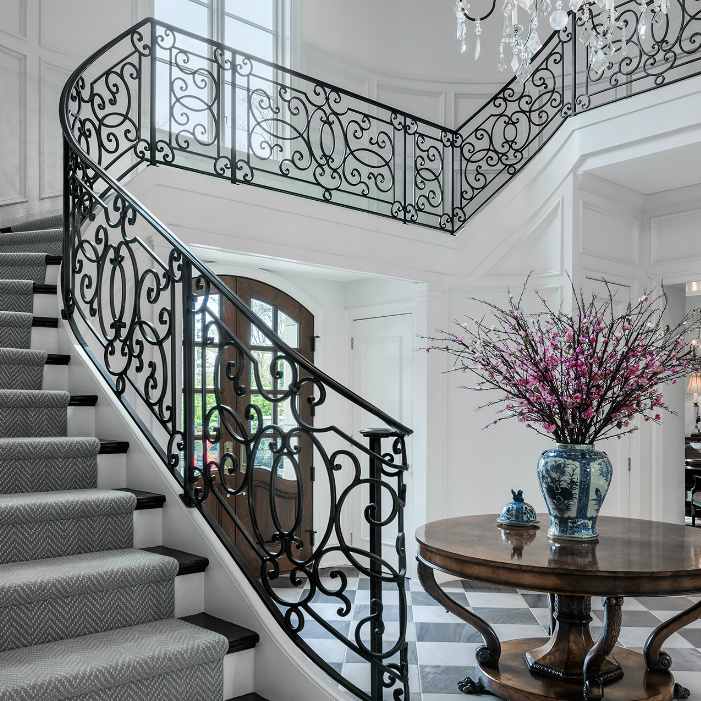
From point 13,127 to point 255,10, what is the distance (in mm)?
2864

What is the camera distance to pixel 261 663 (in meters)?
2.33

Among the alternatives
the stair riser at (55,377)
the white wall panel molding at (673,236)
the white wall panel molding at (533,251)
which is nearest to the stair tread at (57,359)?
the stair riser at (55,377)

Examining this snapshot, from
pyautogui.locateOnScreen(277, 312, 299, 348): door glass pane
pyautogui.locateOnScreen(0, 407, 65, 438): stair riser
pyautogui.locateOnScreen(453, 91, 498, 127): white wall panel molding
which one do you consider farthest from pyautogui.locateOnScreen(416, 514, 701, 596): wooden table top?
pyautogui.locateOnScreen(453, 91, 498, 127): white wall panel molding

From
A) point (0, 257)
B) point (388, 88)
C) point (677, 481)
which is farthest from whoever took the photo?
point (388, 88)

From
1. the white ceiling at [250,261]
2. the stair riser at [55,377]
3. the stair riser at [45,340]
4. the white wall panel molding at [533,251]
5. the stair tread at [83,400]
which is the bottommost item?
the stair tread at [83,400]

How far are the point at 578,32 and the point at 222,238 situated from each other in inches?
155

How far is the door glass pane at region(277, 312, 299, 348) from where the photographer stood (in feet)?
22.3

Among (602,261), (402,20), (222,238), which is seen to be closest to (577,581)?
(222,238)

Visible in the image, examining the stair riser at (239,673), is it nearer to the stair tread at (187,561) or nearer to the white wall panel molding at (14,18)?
the stair tread at (187,561)

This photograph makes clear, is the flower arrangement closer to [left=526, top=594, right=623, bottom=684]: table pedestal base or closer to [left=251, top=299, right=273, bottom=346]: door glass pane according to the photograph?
[left=526, top=594, right=623, bottom=684]: table pedestal base

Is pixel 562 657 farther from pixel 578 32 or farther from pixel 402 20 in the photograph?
pixel 402 20

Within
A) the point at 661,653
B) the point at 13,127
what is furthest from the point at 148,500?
the point at 13,127

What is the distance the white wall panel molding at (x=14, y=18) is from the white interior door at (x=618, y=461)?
4959 mm

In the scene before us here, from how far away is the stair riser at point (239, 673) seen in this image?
229cm
